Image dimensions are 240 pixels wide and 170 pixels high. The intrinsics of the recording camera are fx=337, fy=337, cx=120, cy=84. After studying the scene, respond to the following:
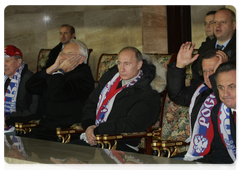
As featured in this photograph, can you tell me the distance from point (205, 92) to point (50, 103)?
132cm

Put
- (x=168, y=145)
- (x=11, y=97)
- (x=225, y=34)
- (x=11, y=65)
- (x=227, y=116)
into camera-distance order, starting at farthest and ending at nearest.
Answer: (x=11, y=65)
(x=11, y=97)
(x=225, y=34)
(x=168, y=145)
(x=227, y=116)

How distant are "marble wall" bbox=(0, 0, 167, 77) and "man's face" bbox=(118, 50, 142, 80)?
2.51 m

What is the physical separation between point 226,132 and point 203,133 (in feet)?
0.79

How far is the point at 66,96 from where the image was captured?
2.71 metres

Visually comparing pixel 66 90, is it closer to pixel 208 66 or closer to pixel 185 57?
pixel 185 57

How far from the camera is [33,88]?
9.80 ft

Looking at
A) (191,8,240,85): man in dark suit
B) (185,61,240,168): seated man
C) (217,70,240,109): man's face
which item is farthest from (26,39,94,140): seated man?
(217,70,240,109): man's face

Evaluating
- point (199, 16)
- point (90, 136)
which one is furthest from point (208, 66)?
point (199, 16)

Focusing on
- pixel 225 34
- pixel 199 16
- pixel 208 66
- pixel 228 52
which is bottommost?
pixel 208 66

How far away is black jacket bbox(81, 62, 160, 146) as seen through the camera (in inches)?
91.9

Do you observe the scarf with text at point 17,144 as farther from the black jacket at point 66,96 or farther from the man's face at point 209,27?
the man's face at point 209,27

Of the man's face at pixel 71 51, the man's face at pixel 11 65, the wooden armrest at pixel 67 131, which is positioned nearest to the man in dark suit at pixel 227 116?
the wooden armrest at pixel 67 131

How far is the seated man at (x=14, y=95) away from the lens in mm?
3129

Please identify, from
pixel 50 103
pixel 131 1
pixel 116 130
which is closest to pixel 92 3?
pixel 131 1
